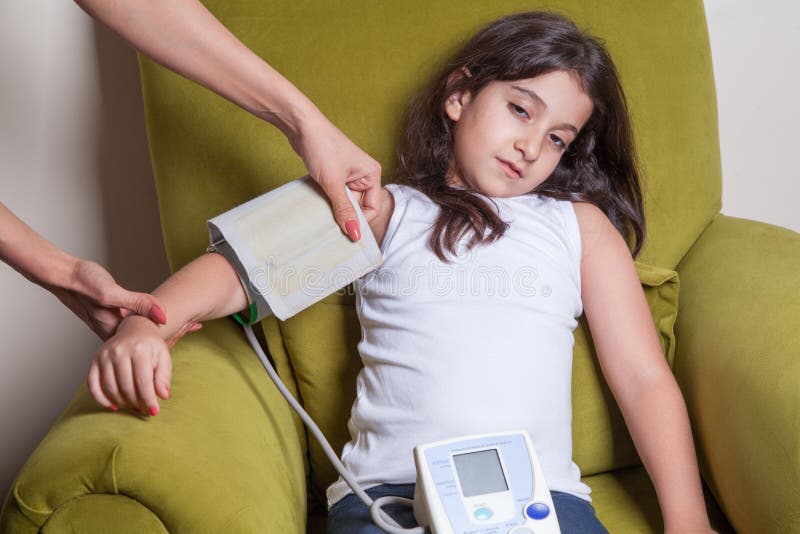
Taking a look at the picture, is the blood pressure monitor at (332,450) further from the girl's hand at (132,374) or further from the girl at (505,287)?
the girl's hand at (132,374)

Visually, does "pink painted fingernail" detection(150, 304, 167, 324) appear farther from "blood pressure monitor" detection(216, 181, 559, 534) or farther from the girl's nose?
the girl's nose

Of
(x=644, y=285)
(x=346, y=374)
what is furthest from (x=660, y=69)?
(x=346, y=374)

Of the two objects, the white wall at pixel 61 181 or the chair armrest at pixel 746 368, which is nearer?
the chair armrest at pixel 746 368

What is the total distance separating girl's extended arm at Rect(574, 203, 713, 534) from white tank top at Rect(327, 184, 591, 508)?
0.03m

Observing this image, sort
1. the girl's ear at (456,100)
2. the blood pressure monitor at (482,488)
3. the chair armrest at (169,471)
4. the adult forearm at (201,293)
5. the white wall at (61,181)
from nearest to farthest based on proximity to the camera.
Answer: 1. the chair armrest at (169,471)
2. the blood pressure monitor at (482,488)
3. the adult forearm at (201,293)
4. the girl's ear at (456,100)
5. the white wall at (61,181)

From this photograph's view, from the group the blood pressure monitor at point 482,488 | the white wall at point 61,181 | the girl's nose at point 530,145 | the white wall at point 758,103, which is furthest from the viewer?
the white wall at point 758,103

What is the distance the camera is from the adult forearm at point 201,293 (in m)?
1.05

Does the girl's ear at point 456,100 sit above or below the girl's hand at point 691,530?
above

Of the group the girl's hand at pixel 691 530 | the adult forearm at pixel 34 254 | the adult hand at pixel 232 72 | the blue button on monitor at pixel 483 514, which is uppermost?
the adult hand at pixel 232 72

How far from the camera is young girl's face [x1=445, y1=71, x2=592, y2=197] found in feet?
4.00

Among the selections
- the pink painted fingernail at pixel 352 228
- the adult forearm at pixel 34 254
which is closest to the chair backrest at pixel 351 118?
the pink painted fingernail at pixel 352 228

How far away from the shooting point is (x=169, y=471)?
86cm

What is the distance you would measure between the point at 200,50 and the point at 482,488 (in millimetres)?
647

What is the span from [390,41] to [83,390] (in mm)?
700
